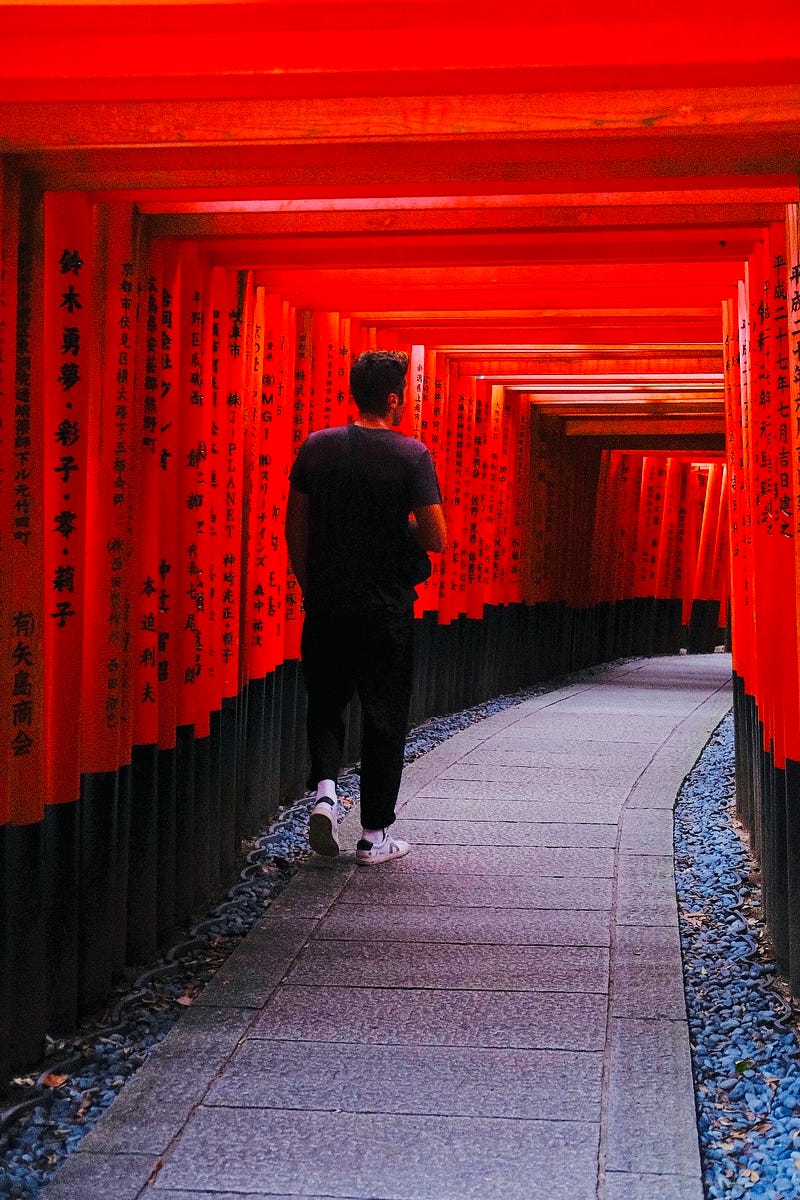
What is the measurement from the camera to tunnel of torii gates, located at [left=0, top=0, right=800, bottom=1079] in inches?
135

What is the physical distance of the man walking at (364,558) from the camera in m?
5.31

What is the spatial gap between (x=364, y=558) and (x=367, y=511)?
19cm

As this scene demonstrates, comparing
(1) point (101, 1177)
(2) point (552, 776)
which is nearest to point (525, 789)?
(2) point (552, 776)

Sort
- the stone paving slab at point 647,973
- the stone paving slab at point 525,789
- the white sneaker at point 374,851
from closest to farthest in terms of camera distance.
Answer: the stone paving slab at point 647,973, the white sneaker at point 374,851, the stone paving slab at point 525,789

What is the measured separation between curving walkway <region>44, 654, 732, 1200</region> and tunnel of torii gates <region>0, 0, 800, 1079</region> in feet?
1.62

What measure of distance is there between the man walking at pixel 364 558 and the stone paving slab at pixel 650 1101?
175 centimetres

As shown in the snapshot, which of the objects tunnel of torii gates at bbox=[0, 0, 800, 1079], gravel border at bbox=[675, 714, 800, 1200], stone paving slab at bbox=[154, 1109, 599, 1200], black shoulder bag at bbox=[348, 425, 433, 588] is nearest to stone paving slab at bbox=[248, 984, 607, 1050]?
gravel border at bbox=[675, 714, 800, 1200]

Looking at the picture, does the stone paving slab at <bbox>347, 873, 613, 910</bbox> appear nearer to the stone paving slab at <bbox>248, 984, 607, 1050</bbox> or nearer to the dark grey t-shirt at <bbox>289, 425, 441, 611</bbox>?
the stone paving slab at <bbox>248, 984, 607, 1050</bbox>

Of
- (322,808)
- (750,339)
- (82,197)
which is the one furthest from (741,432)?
(82,197)

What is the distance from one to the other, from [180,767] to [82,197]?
2219 mm

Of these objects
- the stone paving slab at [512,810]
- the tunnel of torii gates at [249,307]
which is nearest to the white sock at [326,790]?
the tunnel of torii gates at [249,307]

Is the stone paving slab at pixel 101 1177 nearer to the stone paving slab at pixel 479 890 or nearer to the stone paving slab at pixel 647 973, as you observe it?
the stone paving slab at pixel 647 973

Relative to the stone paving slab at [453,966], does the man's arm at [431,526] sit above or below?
above

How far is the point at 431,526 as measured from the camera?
5281 millimetres
